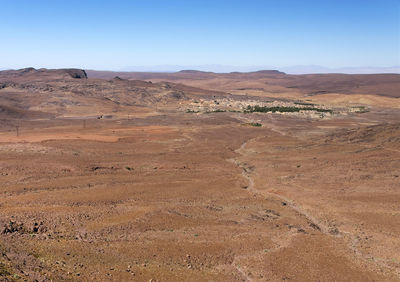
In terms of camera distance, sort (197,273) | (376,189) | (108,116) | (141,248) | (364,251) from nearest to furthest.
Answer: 1. (197,273)
2. (141,248)
3. (364,251)
4. (376,189)
5. (108,116)

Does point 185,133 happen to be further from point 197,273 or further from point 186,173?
point 197,273

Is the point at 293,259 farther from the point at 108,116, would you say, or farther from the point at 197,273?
the point at 108,116

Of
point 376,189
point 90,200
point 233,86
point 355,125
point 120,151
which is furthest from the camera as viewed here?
point 233,86

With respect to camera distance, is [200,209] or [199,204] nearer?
[200,209]

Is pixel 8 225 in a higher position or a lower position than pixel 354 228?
higher

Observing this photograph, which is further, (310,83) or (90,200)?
(310,83)

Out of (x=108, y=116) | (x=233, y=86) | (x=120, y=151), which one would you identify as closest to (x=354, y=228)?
(x=120, y=151)

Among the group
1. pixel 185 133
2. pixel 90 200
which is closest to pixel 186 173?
pixel 90 200

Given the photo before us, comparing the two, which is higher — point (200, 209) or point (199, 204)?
point (200, 209)
